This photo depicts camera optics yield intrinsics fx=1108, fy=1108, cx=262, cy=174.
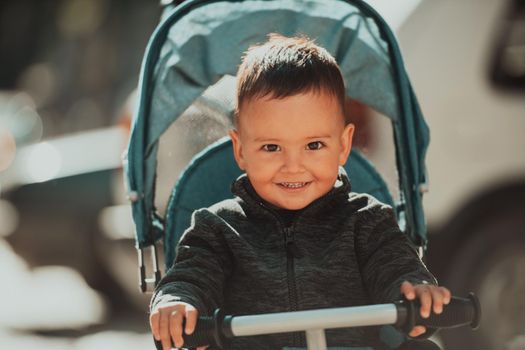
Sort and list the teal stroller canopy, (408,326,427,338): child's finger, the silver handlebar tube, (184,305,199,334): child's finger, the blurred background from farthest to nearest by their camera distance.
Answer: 1. the blurred background
2. the teal stroller canopy
3. (408,326,427,338): child's finger
4. (184,305,199,334): child's finger
5. the silver handlebar tube

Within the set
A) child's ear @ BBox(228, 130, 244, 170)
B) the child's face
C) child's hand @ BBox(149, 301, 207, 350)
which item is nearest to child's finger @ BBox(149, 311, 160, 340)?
child's hand @ BBox(149, 301, 207, 350)

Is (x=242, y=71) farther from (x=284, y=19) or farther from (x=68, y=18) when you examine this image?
(x=68, y=18)

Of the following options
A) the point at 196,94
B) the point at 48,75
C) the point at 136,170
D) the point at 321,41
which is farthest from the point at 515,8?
the point at 48,75

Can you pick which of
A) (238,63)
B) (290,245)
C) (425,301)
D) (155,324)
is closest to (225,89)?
(238,63)

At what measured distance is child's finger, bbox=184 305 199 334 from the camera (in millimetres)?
2750

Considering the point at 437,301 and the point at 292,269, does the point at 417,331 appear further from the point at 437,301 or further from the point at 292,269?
the point at 292,269

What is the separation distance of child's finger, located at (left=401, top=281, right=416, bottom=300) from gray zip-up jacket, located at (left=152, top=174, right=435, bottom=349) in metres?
0.16

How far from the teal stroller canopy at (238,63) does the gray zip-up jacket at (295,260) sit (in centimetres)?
46

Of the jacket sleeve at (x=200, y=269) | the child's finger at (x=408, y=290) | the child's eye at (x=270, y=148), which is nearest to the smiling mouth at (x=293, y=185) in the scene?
the child's eye at (x=270, y=148)

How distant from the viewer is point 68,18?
36.3ft

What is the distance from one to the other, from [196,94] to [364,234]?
3.26 feet

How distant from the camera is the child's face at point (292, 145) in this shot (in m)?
3.15

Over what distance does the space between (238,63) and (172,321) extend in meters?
1.42

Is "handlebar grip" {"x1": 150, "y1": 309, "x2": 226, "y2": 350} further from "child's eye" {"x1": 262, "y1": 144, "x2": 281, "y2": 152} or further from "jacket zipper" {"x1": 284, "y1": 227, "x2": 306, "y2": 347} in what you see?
"child's eye" {"x1": 262, "y1": 144, "x2": 281, "y2": 152}
